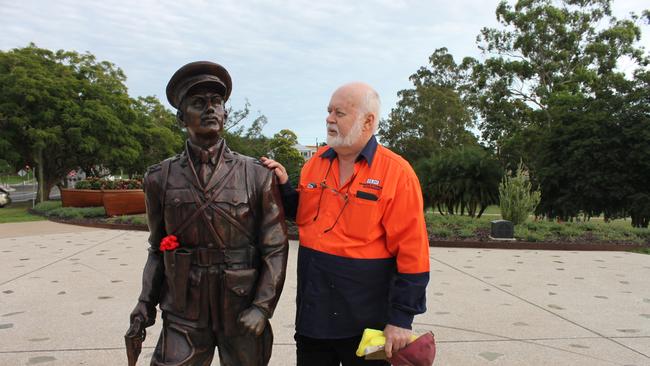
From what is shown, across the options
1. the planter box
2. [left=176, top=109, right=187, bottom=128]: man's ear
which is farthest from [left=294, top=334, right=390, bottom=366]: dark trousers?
the planter box

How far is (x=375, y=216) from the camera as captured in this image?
6.94 ft

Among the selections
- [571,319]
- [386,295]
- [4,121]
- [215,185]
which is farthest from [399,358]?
[4,121]

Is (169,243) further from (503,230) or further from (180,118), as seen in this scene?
(503,230)

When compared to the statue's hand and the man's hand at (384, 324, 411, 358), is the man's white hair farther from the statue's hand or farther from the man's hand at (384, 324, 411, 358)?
the statue's hand

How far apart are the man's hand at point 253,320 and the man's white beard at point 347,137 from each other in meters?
0.82

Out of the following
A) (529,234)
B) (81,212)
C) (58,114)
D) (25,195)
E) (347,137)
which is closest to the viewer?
(347,137)

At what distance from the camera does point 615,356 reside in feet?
12.3

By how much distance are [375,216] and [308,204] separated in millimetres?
375

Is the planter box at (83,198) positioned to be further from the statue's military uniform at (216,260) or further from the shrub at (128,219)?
the statue's military uniform at (216,260)

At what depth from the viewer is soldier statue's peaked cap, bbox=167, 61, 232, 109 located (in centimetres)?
206

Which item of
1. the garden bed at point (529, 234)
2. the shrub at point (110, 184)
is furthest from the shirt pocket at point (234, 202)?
the shrub at point (110, 184)

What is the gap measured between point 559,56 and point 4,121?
2555cm

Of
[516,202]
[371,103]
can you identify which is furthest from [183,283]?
[516,202]

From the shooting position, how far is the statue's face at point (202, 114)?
2057 millimetres
